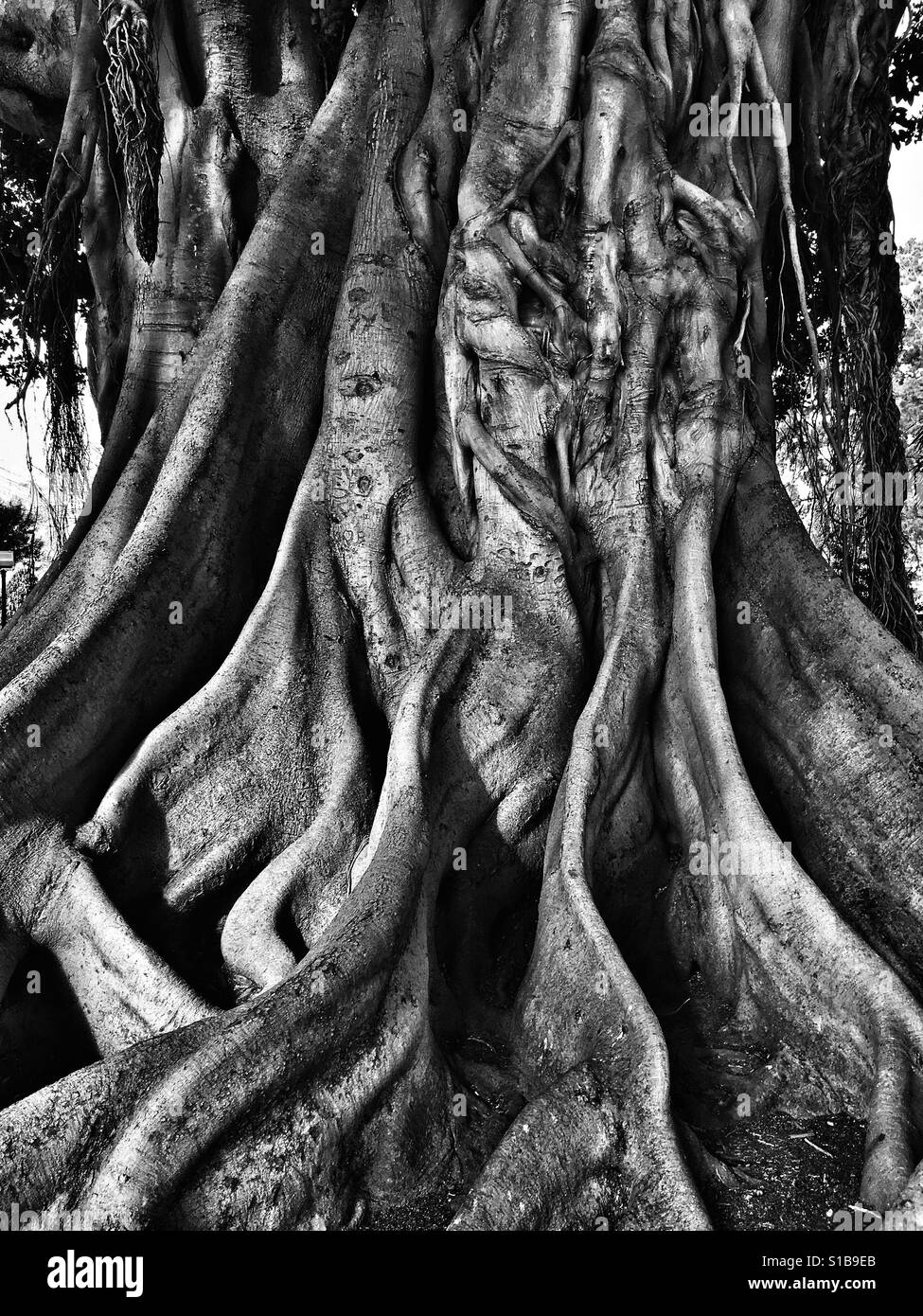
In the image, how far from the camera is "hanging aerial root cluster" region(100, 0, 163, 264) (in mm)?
5191

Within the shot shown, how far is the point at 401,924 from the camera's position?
9.95 feet

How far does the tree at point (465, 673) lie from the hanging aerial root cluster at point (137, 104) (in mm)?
23

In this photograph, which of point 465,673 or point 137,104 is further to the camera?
point 137,104

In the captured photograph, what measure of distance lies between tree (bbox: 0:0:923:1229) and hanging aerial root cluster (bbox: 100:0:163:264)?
0.02 m

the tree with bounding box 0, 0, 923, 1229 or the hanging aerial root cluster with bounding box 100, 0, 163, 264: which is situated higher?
the hanging aerial root cluster with bounding box 100, 0, 163, 264

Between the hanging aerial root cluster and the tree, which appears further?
the hanging aerial root cluster

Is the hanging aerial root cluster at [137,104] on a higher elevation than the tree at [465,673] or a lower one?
higher

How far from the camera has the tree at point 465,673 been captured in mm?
2764

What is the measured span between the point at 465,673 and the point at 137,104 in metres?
3.14

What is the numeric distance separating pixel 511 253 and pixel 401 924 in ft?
8.21

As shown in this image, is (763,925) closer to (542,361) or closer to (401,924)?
(401,924)

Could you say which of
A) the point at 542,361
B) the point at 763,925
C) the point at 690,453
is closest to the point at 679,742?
the point at 763,925

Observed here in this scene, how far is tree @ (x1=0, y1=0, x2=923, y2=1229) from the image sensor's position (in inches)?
109

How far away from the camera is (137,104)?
5.27 m
